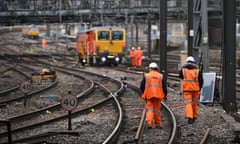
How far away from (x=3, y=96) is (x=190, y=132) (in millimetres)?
9224

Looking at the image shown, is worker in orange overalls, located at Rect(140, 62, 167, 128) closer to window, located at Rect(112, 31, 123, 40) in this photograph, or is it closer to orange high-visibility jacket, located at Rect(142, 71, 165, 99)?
orange high-visibility jacket, located at Rect(142, 71, 165, 99)

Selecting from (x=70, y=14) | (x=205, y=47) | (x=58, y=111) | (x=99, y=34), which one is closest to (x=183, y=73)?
(x=58, y=111)

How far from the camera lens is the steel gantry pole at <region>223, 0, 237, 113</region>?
13352 mm

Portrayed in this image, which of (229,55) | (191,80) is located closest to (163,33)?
(229,55)

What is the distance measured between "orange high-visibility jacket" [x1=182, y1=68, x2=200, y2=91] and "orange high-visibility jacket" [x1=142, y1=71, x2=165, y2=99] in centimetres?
85

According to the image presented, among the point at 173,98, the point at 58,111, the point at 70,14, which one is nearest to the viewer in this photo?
the point at 58,111

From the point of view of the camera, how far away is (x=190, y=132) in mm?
10758

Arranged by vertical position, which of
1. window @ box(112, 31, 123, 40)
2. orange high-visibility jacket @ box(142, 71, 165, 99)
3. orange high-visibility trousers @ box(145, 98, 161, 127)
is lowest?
orange high-visibility trousers @ box(145, 98, 161, 127)

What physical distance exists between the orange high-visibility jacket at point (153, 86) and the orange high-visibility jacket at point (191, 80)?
0.85 meters

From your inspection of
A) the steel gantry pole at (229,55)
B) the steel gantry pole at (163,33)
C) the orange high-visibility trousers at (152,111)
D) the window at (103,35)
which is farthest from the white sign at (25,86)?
the window at (103,35)

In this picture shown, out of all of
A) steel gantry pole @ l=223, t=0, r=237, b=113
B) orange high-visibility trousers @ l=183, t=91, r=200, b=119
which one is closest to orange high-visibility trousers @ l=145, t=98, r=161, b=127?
orange high-visibility trousers @ l=183, t=91, r=200, b=119

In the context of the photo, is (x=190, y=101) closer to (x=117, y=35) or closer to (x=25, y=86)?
(x=25, y=86)

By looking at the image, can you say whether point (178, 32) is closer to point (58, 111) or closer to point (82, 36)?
point (82, 36)

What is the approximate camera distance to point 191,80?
38.0 feet
